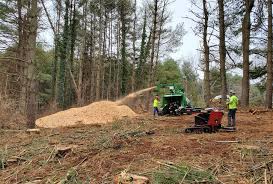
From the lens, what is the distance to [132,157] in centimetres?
877

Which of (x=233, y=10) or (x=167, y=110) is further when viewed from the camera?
(x=233, y=10)

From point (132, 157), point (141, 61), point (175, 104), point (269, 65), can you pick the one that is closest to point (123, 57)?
point (141, 61)

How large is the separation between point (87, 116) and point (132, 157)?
12.6 meters

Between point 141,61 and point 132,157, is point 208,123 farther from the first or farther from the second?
point 141,61

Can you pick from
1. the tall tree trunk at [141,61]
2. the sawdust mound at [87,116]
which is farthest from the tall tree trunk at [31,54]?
the tall tree trunk at [141,61]

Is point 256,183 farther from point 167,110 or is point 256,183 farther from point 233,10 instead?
point 233,10

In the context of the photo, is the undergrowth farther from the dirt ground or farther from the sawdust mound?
the sawdust mound

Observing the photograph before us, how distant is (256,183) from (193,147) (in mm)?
3098

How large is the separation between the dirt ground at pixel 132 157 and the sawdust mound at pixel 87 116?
25.1 feet

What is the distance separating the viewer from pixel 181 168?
7.34m

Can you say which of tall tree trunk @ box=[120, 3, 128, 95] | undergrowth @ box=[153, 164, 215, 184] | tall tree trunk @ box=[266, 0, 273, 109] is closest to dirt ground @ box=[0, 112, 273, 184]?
undergrowth @ box=[153, 164, 215, 184]

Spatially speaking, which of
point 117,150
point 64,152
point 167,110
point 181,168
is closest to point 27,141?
point 64,152

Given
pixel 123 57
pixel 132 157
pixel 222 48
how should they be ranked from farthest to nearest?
pixel 123 57 < pixel 222 48 < pixel 132 157

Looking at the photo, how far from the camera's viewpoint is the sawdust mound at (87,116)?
771 inches
